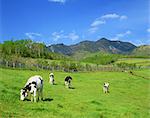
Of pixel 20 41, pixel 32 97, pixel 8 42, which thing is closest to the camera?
pixel 32 97

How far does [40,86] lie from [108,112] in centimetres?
670

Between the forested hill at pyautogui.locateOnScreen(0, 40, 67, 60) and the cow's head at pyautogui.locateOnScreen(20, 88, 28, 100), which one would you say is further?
the forested hill at pyautogui.locateOnScreen(0, 40, 67, 60)

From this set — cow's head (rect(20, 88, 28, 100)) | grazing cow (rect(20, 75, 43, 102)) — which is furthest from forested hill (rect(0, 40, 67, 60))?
cow's head (rect(20, 88, 28, 100))

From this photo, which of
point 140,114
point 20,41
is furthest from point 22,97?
point 20,41

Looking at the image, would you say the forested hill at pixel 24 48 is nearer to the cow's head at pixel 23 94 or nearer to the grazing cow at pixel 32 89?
the grazing cow at pixel 32 89

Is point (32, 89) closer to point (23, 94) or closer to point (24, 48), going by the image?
point (23, 94)

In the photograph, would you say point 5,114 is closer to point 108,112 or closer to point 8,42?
point 108,112

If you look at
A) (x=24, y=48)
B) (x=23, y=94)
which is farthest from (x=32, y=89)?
(x=24, y=48)

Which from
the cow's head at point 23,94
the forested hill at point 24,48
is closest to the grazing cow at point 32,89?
the cow's head at point 23,94

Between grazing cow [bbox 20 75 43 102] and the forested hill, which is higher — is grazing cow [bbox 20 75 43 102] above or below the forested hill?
below

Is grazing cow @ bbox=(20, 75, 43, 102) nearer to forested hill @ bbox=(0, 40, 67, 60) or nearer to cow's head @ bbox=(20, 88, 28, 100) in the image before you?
cow's head @ bbox=(20, 88, 28, 100)

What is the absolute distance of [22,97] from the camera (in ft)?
85.7

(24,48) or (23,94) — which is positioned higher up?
(24,48)

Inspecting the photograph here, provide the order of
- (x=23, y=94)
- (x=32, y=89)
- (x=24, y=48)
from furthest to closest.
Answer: (x=24, y=48) < (x=32, y=89) < (x=23, y=94)
